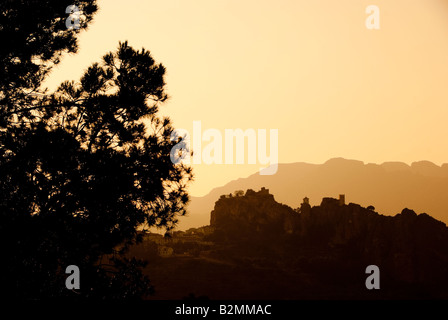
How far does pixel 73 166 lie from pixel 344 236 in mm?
91479

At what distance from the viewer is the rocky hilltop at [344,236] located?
3017 inches

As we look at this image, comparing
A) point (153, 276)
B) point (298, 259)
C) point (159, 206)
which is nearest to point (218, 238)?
point (298, 259)

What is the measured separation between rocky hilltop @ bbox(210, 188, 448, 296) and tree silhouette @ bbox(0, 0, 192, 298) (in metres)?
76.1

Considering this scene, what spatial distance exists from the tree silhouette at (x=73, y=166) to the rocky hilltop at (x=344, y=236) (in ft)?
250

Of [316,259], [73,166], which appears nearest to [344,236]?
Result: [316,259]

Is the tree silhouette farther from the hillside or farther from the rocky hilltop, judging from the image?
the rocky hilltop

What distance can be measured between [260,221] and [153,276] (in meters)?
46.1

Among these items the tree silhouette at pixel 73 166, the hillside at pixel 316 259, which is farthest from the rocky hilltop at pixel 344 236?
the tree silhouette at pixel 73 166

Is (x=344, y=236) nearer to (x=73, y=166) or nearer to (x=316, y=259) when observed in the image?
(x=316, y=259)

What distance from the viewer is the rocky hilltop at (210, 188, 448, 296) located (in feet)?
251

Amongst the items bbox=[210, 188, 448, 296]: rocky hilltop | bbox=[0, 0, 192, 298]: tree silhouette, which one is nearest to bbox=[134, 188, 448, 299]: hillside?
bbox=[210, 188, 448, 296]: rocky hilltop

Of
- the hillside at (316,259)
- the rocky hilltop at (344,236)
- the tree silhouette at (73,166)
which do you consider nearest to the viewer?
the tree silhouette at (73,166)

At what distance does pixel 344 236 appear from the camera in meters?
92.5

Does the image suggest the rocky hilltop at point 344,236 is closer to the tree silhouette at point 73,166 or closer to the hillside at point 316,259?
the hillside at point 316,259
